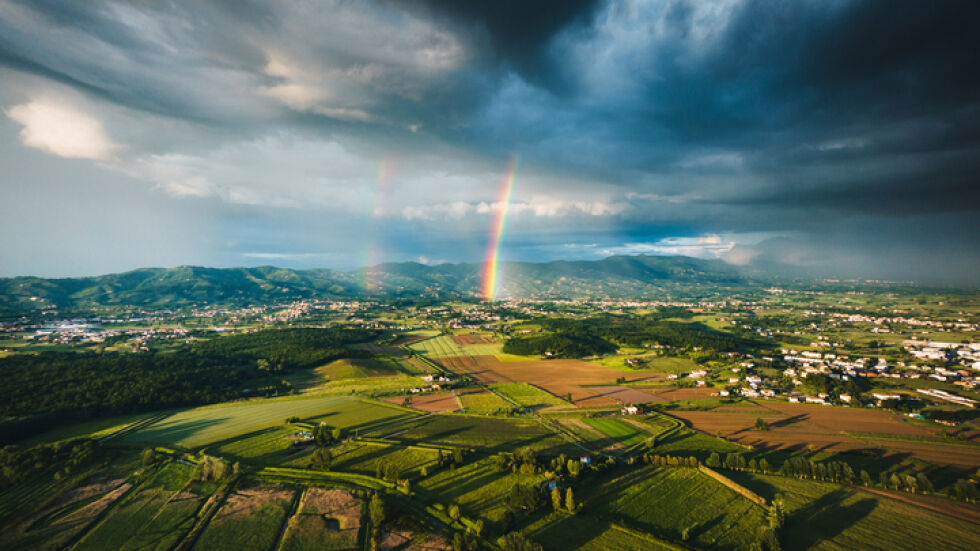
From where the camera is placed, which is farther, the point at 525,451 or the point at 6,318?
the point at 6,318

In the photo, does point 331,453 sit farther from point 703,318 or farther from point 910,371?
point 703,318

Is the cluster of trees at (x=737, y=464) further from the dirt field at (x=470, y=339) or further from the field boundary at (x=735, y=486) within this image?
the dirt field at (x=470, y=339)

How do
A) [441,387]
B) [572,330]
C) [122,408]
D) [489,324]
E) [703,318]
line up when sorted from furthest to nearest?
[703,318]
[489,324]
[572,330]
[441,387]
[122,408]

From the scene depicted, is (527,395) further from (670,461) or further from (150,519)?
(150,519)

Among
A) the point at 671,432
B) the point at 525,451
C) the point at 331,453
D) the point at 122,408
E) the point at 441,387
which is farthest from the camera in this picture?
the point at 441,387

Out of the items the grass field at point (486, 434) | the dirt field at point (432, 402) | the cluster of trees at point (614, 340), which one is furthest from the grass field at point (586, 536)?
the cluster of trees at point (614, 340)

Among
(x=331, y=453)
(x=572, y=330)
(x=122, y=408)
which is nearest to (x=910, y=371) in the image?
(x=572, y=330)
